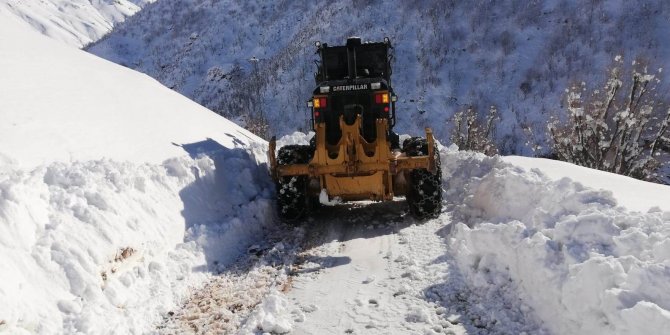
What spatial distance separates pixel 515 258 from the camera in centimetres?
502

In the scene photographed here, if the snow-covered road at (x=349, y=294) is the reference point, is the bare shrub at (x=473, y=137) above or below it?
below

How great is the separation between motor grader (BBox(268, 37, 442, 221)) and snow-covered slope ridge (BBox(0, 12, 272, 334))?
2.62 feet

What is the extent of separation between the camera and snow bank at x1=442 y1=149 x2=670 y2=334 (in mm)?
3479

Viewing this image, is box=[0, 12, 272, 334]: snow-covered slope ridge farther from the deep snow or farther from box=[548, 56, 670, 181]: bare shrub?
box=[548, 56, 670, 181]: bare shrub

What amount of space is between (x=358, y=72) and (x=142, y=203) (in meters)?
4.74

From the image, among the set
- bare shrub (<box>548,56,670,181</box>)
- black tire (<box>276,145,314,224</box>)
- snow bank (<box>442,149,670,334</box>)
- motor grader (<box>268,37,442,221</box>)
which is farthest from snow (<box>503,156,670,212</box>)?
bare shrub (<box>548,56,670,181</box>)

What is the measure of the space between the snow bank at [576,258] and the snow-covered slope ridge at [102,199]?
3258 millimetres

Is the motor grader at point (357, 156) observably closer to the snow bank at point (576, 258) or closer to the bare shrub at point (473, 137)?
the snow bank at point (576, 258)

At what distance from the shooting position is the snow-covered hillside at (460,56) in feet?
136

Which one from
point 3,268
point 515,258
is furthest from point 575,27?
point 3,268

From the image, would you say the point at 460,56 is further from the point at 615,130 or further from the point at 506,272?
the point at 506,272

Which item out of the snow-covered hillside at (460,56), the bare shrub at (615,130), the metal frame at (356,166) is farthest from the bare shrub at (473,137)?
the metal frame at (356,166)

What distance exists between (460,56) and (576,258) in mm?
46262

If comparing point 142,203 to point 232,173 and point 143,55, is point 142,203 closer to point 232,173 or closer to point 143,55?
point 232,173
